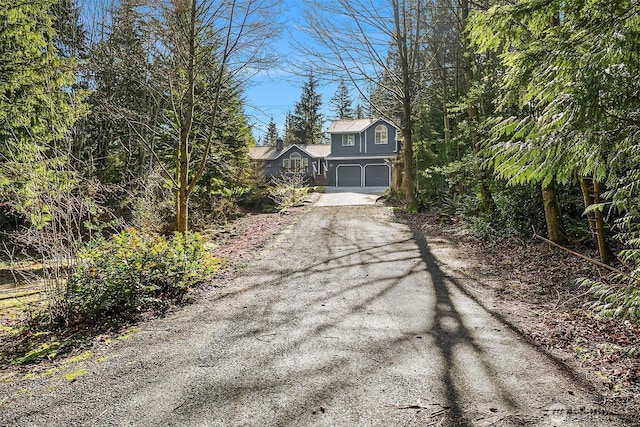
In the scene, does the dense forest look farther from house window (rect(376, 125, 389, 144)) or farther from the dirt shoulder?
house window (rect(376, 125, 389, 144))

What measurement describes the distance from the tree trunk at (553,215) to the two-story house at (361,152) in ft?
77.1

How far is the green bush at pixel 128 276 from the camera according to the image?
14.5ft

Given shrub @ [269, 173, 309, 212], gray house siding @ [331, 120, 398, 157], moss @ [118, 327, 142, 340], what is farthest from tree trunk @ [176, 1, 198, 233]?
gray house siding @ [331, 120, 398, 157]

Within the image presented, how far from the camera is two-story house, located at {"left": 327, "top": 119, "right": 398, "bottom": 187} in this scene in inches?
1208

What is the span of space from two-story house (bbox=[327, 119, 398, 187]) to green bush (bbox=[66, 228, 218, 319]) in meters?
26.5

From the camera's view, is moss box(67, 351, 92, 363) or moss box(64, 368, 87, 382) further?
moss box(67, 351, 92, 363)

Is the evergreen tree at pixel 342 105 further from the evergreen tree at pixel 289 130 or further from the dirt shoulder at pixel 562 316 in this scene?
the dirt shoulder at pixel 562 316

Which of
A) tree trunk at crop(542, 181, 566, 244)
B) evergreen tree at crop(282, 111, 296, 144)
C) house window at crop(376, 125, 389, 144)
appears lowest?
tree trunk at crop(542, 181, 566, 244)

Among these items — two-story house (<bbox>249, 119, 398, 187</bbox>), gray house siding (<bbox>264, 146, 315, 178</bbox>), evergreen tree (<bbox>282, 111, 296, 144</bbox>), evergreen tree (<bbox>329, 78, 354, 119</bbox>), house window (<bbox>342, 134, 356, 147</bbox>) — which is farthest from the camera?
evergreen tree (<bbox>282, 111, 296, 144</bbox>)

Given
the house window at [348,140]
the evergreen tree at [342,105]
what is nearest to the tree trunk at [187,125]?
the house window at [348,140]

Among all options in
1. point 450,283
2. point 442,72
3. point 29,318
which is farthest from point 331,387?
point 442,72

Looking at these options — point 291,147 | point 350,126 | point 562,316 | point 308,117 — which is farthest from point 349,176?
point 562,316

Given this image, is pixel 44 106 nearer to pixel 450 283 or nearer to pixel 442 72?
pixel 450 283

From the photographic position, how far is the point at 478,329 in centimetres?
380
